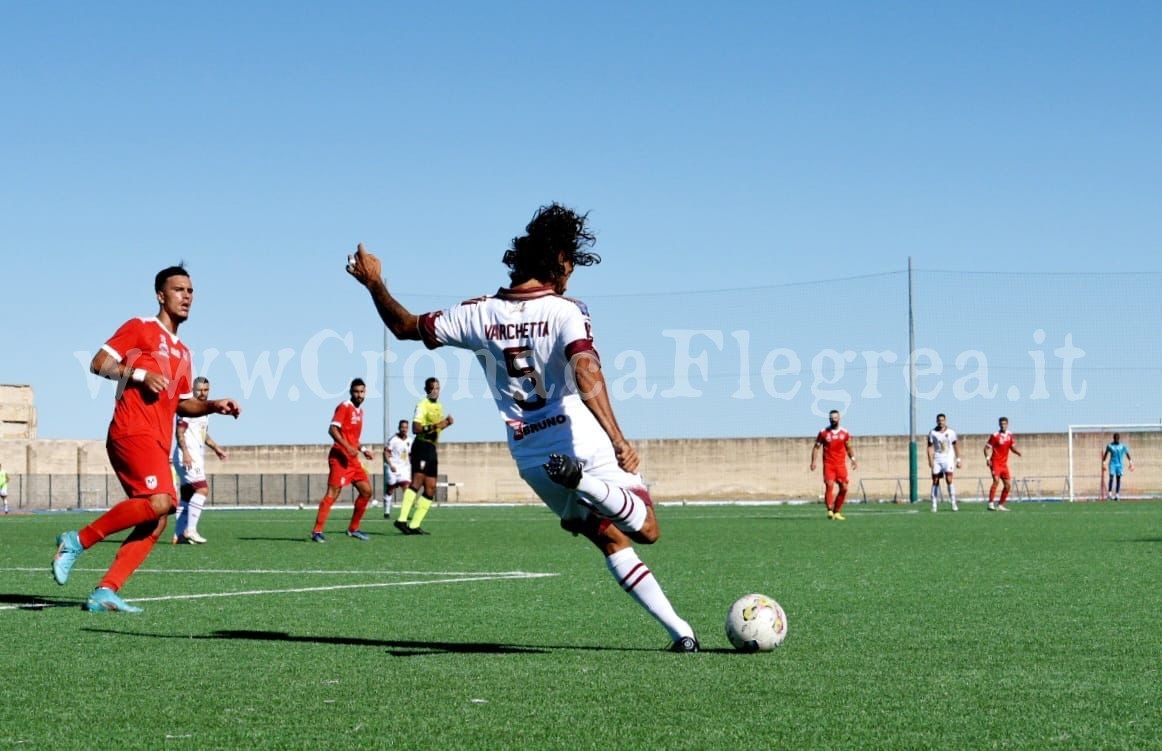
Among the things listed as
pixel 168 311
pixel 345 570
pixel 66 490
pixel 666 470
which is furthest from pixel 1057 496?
pixel 168 311

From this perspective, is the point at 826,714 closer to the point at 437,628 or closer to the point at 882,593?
the point at 437,628

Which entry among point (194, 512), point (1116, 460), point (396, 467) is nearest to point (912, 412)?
point (1116, 460)

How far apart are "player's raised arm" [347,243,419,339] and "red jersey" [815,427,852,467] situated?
870 inches

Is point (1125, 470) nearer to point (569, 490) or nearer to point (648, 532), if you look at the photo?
point (648, 532)

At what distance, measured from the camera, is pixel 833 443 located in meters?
28.9

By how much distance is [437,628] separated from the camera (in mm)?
7773

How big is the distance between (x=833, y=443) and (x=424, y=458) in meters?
9.74

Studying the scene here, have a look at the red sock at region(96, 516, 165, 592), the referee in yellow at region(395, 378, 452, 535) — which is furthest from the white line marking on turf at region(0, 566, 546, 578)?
the referee in yellow at region(395, 378, 452, 535)

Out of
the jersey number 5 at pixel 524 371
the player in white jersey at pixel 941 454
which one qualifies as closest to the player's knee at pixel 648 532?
the jersey number 5 at pixel 524 371

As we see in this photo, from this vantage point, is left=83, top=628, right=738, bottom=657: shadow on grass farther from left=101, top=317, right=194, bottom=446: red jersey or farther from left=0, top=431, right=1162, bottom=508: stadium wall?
left=0, top=431, right=1162, bottom=508: stadium wall

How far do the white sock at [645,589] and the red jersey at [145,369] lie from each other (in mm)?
3338

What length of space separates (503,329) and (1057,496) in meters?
43.2

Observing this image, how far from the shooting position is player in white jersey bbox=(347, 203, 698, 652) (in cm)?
657

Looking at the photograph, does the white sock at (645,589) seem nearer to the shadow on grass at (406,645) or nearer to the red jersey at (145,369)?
the shadow on grass at (406,645)
